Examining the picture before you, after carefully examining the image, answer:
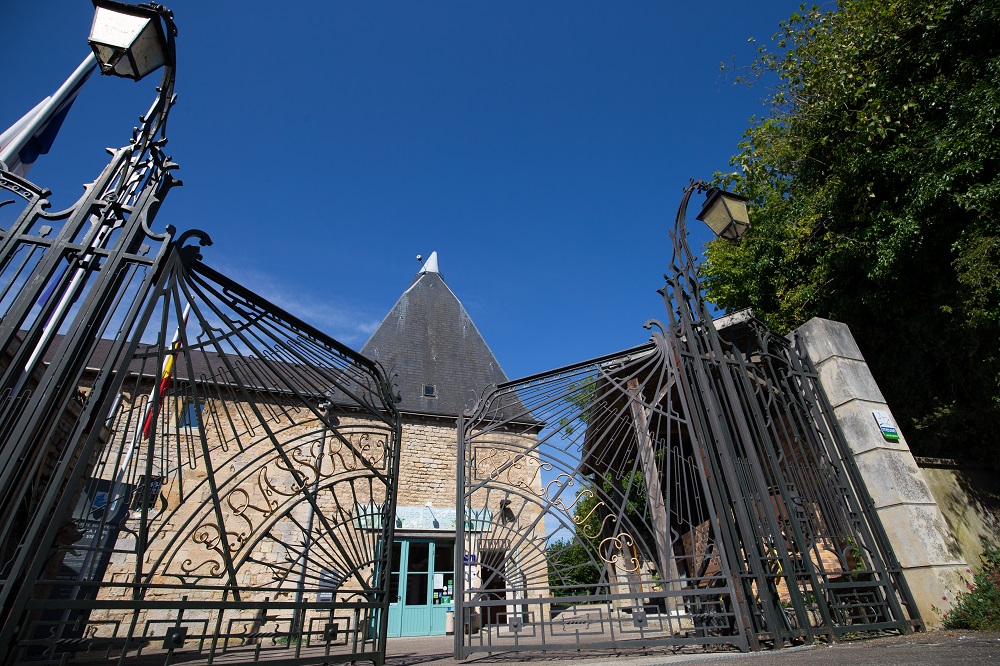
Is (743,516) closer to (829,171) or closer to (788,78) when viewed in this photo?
(829,171)

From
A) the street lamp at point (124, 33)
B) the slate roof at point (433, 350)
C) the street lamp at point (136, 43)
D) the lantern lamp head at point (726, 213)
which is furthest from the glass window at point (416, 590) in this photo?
the street lamp at point (124, 33)

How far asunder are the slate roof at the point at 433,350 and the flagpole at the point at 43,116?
7957 millimetres

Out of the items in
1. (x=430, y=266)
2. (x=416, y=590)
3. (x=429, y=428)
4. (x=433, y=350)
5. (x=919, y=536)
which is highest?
(x=430, y=266)

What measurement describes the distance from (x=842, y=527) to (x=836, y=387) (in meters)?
1.07

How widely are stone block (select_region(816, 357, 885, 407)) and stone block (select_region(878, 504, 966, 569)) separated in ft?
2.68

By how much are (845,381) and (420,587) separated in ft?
26.6

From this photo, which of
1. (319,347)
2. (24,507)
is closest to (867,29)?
(319,347)

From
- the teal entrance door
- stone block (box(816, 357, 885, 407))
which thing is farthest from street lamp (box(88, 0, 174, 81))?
the teal entrance door

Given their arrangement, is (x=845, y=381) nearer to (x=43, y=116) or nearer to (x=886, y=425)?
(x=886, y=425)

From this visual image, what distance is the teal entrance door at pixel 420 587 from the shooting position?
29.1 ft

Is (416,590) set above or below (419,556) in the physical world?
below

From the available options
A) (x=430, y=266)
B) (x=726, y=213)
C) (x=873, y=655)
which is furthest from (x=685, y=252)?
(x=430, y=266)

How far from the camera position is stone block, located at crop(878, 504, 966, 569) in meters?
3.38

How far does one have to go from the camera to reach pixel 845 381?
3.95m
